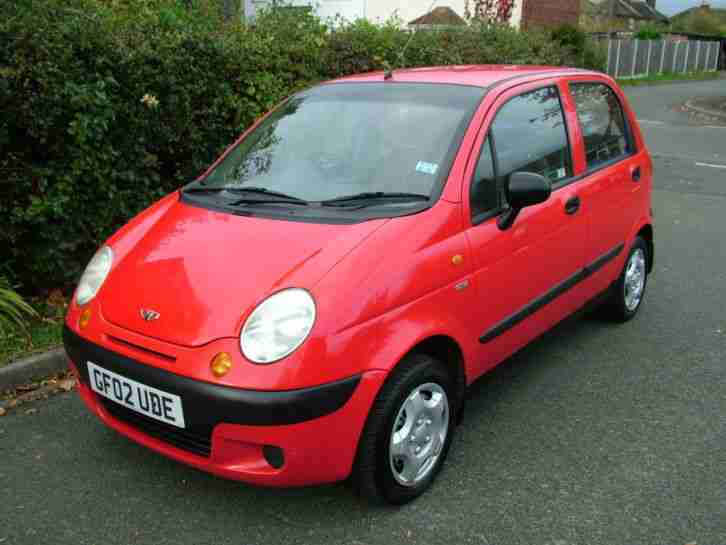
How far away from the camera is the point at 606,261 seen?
4449 mm

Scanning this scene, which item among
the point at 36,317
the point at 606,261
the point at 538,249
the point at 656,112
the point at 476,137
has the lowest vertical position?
the point at 656,112

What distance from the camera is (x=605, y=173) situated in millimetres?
4367

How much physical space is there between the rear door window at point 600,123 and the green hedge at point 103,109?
2697 millimetres

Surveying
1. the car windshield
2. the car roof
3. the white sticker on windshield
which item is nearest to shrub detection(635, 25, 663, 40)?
the car roof

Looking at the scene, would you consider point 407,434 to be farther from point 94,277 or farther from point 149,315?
point 94,277

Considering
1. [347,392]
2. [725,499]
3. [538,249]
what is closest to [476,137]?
[538,249]

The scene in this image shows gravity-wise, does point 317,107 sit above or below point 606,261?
above

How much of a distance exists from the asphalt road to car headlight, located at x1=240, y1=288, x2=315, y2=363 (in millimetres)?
767

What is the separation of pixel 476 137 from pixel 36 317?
10.3 ft

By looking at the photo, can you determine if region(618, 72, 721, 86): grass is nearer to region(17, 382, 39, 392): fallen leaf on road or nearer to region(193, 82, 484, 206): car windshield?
region(193, 82, 484, 206): car windshield

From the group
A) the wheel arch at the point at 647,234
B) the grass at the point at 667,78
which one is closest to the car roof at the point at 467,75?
the wheel arch at the point at 647,234

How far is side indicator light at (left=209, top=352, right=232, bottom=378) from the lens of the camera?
101 inches

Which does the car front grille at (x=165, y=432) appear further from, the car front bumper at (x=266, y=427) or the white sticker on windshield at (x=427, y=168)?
the white sticker on windshield at (x=427, y=168)

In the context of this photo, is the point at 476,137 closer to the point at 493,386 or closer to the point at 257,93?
the point at 493,386
